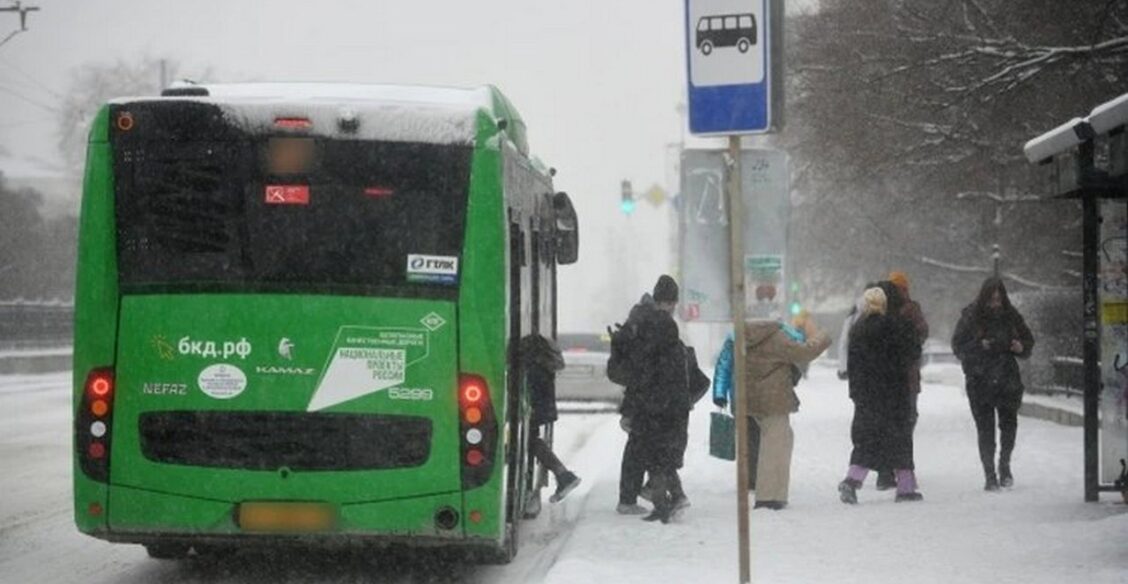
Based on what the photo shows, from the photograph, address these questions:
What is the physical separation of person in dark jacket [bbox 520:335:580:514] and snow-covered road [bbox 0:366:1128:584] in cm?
35

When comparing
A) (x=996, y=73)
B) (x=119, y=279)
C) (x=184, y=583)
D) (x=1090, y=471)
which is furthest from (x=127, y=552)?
(x=996, y=73)

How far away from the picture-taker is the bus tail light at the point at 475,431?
30.8 ft

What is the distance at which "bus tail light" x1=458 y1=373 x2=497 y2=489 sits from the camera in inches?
369

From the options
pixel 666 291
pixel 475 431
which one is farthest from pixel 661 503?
pixel 475 431

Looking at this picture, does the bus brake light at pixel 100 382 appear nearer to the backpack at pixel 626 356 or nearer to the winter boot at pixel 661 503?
the backpack at pixel 626 356

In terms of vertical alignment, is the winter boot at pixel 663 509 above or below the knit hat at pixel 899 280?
below

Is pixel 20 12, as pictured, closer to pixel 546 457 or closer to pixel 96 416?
pixel 546 457

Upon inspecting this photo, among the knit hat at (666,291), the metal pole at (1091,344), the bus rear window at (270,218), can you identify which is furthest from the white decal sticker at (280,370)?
the metal pole at (1091,344)

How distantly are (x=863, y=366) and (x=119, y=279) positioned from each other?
22.8 ft

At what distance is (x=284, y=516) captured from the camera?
30.7ft

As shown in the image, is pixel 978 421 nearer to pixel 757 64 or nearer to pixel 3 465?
pixel 757 64

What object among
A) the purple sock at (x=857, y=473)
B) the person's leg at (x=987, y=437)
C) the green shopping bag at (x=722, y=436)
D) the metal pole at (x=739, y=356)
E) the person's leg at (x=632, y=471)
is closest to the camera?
the metal pole at (x=739, y=356)

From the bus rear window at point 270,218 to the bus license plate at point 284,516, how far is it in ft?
4.08

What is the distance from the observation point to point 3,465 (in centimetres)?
1781
